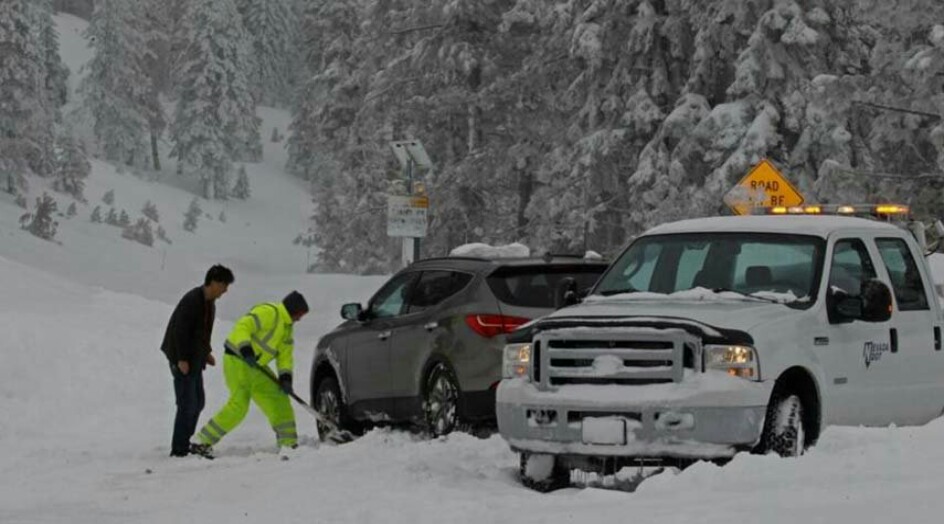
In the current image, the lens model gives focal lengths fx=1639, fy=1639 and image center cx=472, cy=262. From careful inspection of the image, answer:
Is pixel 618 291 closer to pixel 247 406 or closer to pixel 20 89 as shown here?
pixel 247 406

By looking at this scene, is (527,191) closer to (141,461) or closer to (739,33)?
(739,33)

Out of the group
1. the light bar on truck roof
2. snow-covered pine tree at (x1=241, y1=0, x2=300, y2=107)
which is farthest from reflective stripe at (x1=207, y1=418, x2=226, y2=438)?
snow-covered pine tree at (x1=241, y1=0, x2=300, y2=107)

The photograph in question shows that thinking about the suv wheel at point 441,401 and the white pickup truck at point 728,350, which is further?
the suv wheel at point 441,401

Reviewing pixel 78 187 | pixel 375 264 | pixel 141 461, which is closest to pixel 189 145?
pixel 78 187

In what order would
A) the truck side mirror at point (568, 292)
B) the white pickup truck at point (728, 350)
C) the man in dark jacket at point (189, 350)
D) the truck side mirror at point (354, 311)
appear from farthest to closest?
the truck side mirror at point (354, 311) → the man in dark jacket at point (189, 350) → the truck side mirror at point (568, 292) → the white pickup truck at point (728, 350)

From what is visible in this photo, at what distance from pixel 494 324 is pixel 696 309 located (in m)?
3.19

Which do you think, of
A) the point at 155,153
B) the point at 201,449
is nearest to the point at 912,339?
the point at 201,449

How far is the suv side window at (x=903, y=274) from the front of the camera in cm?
1166

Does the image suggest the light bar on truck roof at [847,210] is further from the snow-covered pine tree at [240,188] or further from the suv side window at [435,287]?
the snow-covered pine tree at [240,188]

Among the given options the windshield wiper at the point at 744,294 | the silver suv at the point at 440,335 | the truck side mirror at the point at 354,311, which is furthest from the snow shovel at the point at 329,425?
the windshield wiper at the point at 744,294

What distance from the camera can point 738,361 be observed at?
9.78m

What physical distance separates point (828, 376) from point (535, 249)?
89.9 feet

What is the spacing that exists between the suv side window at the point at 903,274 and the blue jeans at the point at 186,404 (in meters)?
6.20

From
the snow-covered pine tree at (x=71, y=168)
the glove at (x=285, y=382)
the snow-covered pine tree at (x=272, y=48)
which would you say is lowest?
the glove at (x=285, y=382)
